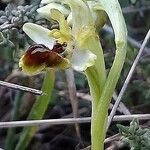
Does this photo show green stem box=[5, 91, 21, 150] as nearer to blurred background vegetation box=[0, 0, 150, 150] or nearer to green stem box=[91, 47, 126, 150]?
blurred background vegetation box=[0, 0, 150, 150]

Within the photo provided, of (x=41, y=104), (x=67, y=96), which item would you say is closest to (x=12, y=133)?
(x=41, y=104)

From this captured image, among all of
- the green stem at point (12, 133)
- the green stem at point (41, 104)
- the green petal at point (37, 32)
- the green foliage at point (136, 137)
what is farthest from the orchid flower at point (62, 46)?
the green stem at point (12, 133)

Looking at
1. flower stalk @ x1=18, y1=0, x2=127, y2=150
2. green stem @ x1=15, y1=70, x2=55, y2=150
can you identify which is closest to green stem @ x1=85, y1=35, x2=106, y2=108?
flower stalk @ x1=18, y1=0, x2=127, y2=150

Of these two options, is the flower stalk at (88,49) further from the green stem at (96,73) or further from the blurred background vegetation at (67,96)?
the blurred background vegetation at (67,96)

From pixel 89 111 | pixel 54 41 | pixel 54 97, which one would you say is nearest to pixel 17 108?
pixel 54 97

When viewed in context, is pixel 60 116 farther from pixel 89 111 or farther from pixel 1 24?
pixel 1 24

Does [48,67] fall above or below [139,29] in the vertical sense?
above

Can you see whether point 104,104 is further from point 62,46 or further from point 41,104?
point 41,104
